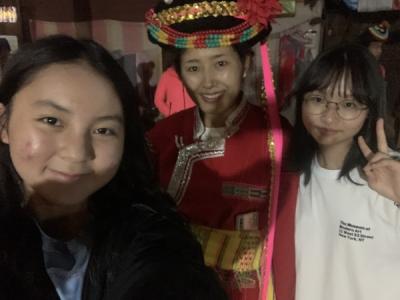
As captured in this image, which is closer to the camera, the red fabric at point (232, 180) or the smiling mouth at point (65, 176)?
the smiling mouth at point (65, 176)

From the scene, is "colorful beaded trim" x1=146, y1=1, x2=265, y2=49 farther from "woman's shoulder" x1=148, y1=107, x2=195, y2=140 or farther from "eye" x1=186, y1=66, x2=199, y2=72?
"woman's shoulder" x1=148, y1=107, x2=195, y2=140

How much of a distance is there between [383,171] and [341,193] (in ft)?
0.42

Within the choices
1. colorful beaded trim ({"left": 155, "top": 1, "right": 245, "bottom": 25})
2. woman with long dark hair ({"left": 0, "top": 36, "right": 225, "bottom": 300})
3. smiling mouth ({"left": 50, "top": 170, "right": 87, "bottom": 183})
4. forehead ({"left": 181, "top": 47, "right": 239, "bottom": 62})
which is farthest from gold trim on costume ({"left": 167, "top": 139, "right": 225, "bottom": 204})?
smiling mouth ({"left": 50, "top": 170, "right": 87, "bottom": 183})

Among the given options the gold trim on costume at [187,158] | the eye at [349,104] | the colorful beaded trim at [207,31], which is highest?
the colorful beaded trim at [207,31]

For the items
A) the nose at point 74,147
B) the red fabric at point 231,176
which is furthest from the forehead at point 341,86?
the nose at point 74,147

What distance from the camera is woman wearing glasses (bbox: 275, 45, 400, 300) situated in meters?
1.01

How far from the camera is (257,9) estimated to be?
40.7 inches

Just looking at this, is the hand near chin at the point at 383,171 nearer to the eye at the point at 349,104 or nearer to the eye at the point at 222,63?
the eye at the point at 349,104

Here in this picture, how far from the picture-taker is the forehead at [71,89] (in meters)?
0.60

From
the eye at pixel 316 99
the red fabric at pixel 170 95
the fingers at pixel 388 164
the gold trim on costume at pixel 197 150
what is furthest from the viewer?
the red fabric at pixel 170 95

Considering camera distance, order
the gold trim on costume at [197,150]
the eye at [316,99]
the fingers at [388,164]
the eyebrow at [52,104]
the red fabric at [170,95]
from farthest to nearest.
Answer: the red fabric at [170,95]
the gold trim on costume at [197,150]
the eye at [316,99]
the fingers at [388,164]
the eyebrow at [52,104]

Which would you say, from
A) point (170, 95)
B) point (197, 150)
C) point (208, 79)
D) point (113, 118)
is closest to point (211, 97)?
point (208, 79)

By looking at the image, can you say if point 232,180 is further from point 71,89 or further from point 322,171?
point 71,89

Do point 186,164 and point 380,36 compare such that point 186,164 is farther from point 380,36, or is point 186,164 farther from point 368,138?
point 380,36
